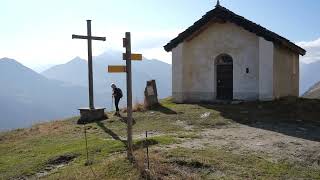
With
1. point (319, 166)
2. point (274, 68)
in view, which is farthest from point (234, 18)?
point (319, 166)

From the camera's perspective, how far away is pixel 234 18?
21703 mm

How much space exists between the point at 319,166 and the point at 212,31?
1396cm

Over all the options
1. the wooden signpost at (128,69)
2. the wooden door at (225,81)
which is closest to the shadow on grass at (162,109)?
the wooden door at (225,81)

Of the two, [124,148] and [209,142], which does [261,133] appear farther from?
[124,148]

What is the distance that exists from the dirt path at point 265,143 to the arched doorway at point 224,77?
8.47m

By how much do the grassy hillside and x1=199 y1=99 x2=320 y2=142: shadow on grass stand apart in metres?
0.03

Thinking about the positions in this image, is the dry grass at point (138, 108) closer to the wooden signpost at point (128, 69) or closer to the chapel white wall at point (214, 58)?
the chapel white wall at point (214, 58)

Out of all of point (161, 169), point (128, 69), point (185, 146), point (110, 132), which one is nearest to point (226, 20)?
point (110, 132)

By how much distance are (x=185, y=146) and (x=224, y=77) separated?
482 inches

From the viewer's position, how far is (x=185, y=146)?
11.5 metres

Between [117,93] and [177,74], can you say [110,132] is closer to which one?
A: [117,93]

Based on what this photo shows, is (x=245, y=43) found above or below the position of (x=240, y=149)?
above

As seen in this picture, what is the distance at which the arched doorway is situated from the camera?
910 inches

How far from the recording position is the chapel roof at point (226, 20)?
21.2m
